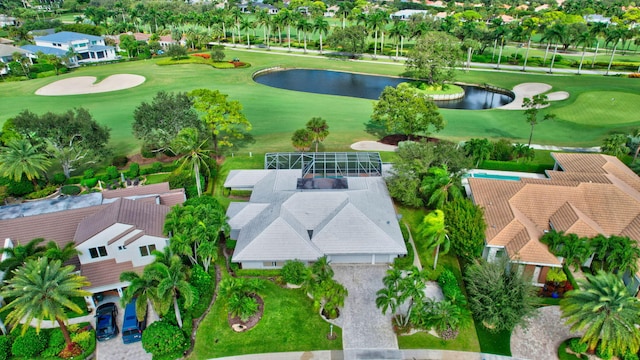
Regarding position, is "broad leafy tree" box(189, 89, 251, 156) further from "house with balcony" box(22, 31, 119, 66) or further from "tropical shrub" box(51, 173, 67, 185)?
"house with balcony" box(22, 31, 119, 66)

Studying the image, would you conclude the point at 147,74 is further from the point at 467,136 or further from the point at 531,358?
the point at 531,358

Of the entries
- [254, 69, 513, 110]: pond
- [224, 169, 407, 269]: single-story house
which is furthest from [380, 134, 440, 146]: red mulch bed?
[254, 69, 513, 110]: pond

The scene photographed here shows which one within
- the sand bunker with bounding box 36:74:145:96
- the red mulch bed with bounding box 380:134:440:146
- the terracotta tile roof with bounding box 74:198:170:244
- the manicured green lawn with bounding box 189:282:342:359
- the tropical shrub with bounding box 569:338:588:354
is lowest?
the manicured green lawn with bounding box 189:282:342:359

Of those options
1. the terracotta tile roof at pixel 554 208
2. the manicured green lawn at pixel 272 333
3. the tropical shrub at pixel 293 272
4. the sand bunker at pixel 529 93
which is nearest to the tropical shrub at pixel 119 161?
the manicured green lawn at pixel 272 333

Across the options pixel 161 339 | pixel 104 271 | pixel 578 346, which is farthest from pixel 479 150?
pixel 104 271

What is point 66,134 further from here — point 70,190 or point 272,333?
point 272,333

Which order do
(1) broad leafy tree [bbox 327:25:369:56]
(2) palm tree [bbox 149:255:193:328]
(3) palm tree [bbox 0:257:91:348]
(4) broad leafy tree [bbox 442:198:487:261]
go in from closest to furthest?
(3) palm tree [bbox 0:257:91:348] → (2) palm tree [bbox 149:255:193:328] → (4) broad leafy tree [bbox 442:198:487:261] → (1) broad leafy tree [bbox 327:25:369:56]

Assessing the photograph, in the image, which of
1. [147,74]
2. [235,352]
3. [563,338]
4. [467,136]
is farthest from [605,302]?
[147,74]
